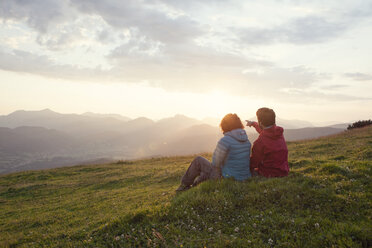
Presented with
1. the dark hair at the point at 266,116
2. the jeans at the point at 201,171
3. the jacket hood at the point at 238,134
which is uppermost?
the dark hair at the point at 266,116

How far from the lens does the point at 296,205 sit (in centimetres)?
695

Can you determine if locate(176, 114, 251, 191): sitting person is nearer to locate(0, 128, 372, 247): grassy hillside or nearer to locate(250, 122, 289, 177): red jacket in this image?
locate(250, 122, 289, 177): red jacket

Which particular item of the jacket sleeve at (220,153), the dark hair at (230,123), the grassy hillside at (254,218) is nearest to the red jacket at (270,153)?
the grassy hillside at (254,218)

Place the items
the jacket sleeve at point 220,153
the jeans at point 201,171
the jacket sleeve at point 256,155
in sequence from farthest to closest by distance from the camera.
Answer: the jeans at point 201,171
the jacket sleeve at point 256,155
the jacket sleeve at point 220,153

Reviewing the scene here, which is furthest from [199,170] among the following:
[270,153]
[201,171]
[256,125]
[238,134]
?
[256,125]

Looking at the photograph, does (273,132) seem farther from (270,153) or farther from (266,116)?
(270,153)

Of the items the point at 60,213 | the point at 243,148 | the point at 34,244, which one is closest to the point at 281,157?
the point at 243,148

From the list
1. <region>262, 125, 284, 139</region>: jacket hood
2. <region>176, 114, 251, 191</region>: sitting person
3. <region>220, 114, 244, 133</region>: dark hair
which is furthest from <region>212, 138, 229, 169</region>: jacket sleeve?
<region>262, 125, 284, 139</region>: jacket hood

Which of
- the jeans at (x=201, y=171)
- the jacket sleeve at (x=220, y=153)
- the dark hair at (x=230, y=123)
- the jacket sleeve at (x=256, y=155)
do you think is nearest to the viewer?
the jacket sleeve at (x=220, y=153)

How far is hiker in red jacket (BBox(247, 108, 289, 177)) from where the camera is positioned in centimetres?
878

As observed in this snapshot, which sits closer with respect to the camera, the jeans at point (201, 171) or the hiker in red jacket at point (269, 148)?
the hiker in red jacket at point (269, 148)

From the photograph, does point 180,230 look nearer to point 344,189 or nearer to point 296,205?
point 296,205

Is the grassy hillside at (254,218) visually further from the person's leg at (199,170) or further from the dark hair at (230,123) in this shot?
the dark hair at (230,123)

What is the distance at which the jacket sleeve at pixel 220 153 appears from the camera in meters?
8.70
